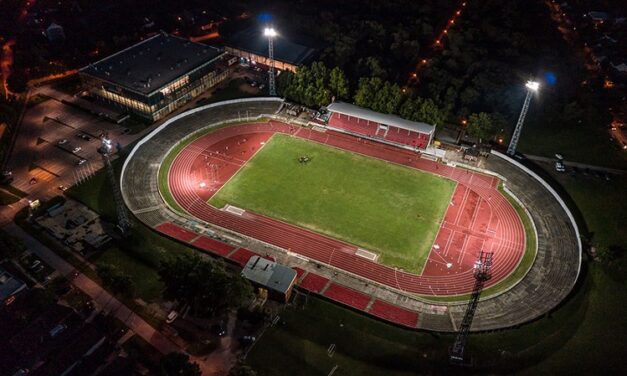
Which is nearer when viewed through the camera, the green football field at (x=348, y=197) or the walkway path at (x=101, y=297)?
the walkway path at (x=101, y=297)

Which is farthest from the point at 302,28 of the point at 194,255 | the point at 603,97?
the point at 194,255

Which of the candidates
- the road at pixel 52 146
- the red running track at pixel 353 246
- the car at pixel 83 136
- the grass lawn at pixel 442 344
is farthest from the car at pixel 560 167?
the car at pixel 83 136

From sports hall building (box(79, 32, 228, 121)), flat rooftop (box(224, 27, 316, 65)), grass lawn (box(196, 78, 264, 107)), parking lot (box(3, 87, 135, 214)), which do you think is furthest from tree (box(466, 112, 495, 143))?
parking lot (box(3, 87, 135, 214))

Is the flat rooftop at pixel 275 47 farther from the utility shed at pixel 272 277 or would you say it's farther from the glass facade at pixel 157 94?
the utility shed at pixel 272 277

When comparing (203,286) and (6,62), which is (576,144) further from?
(6,62)

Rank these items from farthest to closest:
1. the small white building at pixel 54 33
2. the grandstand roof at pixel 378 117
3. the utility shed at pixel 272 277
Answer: the small white building at pixel 54 33, the grandstand roof at pixel 378 117, the utility shed at pixel 272 277

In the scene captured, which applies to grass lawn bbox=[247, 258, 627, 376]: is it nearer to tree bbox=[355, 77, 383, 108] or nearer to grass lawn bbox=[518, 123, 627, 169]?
grass lawn bbox=[518, 123, 627, 169]
